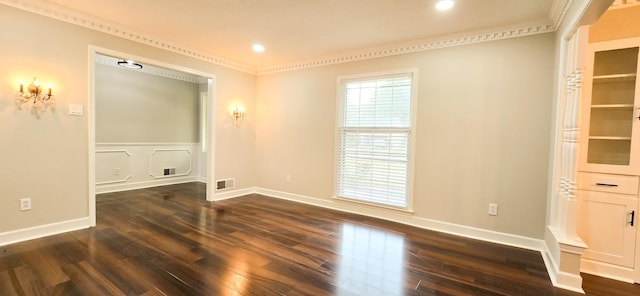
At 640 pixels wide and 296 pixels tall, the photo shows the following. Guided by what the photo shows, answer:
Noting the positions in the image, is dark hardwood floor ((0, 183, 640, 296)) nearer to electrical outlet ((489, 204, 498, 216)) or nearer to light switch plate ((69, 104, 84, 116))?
electrical outlet ((489, 204, 498, 216))

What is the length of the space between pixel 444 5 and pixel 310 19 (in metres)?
1.43

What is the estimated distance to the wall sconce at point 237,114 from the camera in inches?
203

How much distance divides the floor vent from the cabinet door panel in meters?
4.88

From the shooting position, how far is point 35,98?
3.01 metres

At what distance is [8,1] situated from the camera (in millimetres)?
2797

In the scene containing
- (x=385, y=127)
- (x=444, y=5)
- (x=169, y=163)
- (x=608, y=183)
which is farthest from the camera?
(x=169, y=163)

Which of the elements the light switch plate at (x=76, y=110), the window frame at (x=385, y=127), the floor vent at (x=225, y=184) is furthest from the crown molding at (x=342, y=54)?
the floor vent at (x=225, y=184)

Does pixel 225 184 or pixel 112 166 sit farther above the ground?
pixel 112 166

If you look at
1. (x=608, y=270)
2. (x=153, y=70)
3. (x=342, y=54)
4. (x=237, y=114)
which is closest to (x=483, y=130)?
(x=608, y=270)

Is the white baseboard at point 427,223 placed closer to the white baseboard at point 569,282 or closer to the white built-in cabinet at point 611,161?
the white built-in cabinet at point 611,161

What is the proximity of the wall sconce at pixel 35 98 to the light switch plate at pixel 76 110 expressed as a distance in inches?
6.3

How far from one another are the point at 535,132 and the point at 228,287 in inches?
137

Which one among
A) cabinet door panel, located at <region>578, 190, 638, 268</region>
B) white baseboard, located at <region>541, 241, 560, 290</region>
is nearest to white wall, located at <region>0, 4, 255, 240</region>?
white baseboard, located at <region>541, 241, 560, 290</region>

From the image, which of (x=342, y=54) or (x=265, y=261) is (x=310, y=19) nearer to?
(x=342, y=54)
